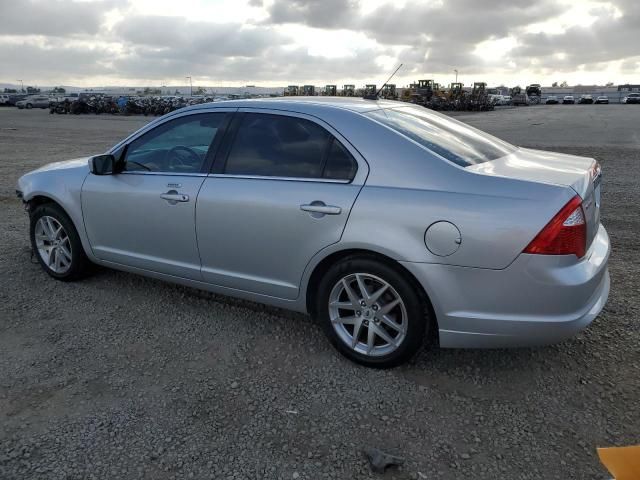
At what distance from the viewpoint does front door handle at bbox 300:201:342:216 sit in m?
3.23

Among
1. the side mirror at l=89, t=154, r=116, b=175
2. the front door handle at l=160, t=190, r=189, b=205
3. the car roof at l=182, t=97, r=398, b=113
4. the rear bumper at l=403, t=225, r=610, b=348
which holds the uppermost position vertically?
the car roof at l=182, t=97, r=398, b=113

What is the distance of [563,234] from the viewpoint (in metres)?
2.78

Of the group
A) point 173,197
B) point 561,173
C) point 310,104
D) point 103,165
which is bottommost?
point 173,197

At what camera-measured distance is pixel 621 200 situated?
7785mm

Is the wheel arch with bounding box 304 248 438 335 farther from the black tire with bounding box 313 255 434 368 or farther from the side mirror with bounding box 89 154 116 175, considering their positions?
the side mirror with bounding box 89 154 116 175

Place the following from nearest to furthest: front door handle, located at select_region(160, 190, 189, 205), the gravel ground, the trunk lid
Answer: the gravel ground → the trunk lid → front door handle, located at select_region(160, 190, 189, 205)

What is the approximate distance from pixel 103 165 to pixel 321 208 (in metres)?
2.01

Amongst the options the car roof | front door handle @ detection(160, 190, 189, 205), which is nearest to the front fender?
front door handle @ detection(160, 190, 189, 205)

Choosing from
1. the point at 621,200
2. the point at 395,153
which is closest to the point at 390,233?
the point at 395,153

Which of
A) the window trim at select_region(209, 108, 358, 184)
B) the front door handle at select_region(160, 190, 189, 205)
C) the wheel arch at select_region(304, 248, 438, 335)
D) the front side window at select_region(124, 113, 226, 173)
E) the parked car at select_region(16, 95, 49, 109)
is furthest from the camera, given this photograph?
the parked car at select_region(16, 95, 49, 109)

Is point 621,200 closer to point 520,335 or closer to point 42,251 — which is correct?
point 520,335

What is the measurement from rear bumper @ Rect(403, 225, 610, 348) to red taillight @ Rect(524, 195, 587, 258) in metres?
0.04

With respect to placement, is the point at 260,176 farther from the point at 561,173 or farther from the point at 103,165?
the point at 561,173

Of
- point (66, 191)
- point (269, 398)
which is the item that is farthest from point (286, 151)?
point (66, 191)
